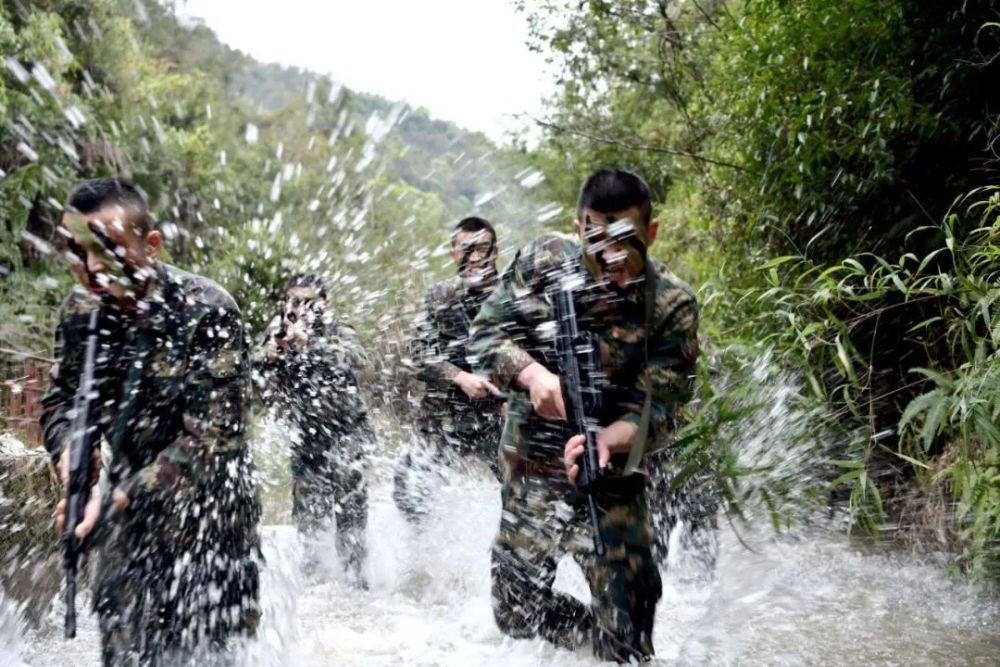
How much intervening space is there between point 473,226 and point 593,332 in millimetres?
2373

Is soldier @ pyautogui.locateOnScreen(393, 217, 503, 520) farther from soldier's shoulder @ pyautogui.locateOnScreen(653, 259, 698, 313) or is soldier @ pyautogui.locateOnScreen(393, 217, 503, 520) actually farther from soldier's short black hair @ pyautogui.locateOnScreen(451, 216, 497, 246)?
soldier's shoulder @ pyautogui.locateOnScreen(653, 259, 698, 313)

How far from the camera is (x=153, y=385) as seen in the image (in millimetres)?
2607

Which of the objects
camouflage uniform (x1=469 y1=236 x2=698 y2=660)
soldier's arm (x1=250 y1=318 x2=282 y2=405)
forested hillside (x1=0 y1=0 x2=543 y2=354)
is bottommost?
camouflage uniform (x1=469 y1=236 x2=698 y2=660)

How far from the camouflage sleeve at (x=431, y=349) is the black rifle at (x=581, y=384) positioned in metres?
1.96

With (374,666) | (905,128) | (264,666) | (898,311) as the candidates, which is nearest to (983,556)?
(898,311)

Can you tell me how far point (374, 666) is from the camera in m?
3.20

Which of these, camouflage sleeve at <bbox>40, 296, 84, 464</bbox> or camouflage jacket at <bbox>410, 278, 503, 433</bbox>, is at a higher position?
camouflage jacket at <bbox>410, 278, 503, 433</bbox>

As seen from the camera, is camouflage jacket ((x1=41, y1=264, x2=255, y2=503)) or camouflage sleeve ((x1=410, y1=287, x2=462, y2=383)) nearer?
camouflage jacket ((x1=41, y1=264, x2=255, y2=503))

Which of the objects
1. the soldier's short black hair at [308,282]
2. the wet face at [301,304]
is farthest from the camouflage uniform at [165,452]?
the soldier's short black hair at [308,282]

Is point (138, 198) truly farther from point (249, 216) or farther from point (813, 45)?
point (249, 216)

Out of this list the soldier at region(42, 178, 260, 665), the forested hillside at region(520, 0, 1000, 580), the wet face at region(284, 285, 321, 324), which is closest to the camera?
the soldier at region(42, 178, 260, 665)

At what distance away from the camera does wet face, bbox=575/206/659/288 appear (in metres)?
2.69

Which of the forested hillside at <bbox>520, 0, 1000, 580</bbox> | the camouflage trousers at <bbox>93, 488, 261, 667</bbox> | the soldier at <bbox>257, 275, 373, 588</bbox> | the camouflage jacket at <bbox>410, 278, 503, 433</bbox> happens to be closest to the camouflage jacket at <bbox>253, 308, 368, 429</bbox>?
the soldier at <bbox>257, 275, 373, 588</bbox>

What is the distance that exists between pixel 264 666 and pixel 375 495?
12.8 ft
